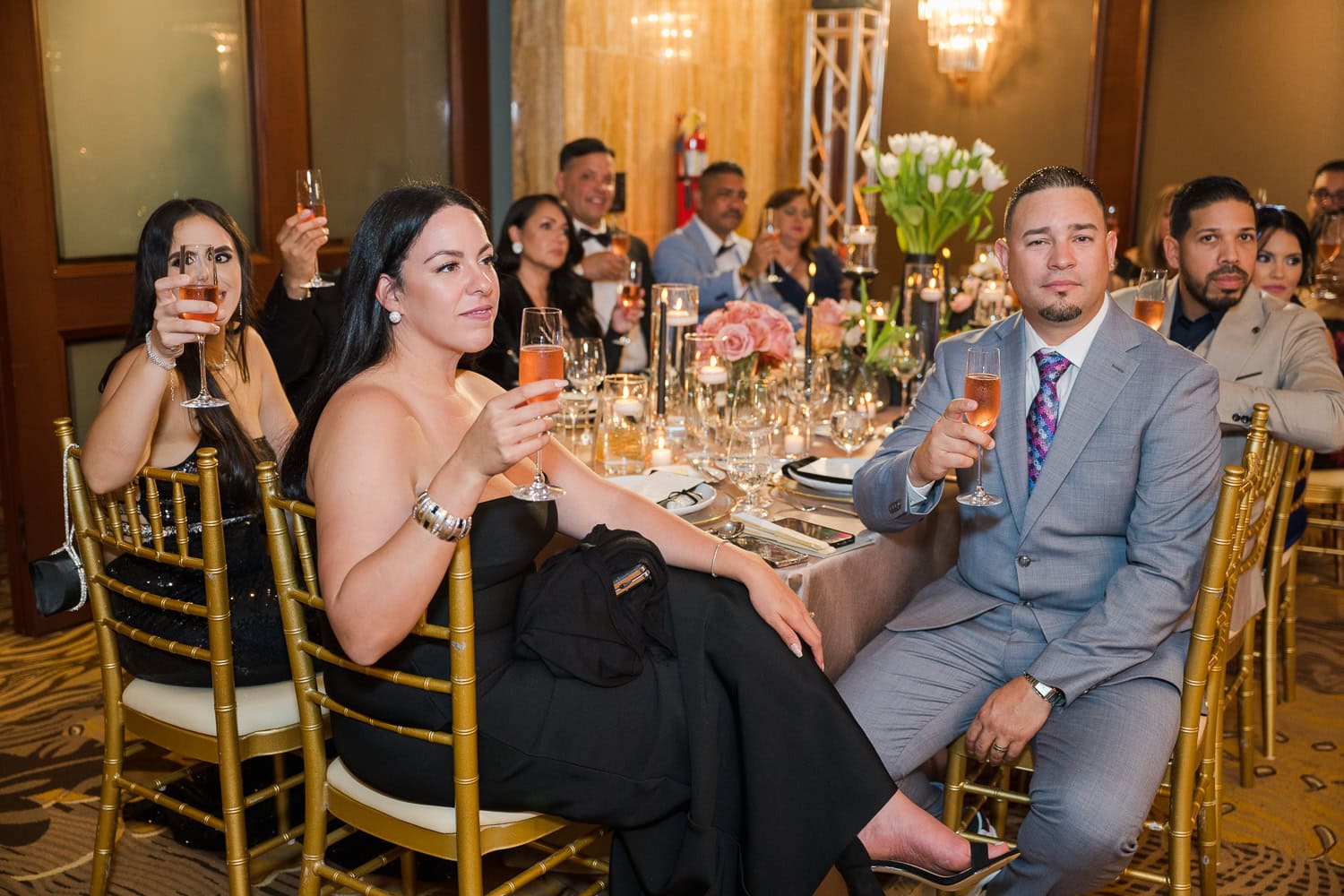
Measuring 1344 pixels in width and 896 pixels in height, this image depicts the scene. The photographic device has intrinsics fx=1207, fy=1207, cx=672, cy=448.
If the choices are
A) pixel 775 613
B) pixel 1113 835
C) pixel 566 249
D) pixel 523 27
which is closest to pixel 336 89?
pixel 523 27

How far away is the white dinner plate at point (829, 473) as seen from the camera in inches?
111

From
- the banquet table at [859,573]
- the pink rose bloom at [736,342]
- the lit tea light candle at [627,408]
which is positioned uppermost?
the pink rose bloom at [736,342]

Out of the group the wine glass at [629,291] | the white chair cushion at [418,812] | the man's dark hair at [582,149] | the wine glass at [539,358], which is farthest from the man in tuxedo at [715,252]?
the white chair cushion at [418,812]

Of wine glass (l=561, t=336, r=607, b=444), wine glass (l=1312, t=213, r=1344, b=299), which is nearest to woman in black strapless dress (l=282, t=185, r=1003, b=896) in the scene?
wine glass (l=561, t=336, r=607, b=444)

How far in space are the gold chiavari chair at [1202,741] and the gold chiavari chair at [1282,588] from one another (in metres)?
0.79

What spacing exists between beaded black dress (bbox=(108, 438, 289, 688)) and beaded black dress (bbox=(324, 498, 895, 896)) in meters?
0.40

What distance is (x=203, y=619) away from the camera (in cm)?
250

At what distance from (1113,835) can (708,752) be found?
74 cm

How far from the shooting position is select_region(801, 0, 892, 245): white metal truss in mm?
8281

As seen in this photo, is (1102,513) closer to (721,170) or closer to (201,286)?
(201,286)

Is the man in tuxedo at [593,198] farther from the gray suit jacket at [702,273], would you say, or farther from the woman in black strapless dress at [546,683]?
the woman in black strapless dress at [546,683]

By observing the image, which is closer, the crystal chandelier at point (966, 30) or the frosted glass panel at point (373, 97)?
the frosted glass panel at point (373, 97)

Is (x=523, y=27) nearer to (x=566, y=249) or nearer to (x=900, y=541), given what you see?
(x=566, y=249)

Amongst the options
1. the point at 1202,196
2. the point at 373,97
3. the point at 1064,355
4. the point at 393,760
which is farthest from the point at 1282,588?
the point at 373,97
